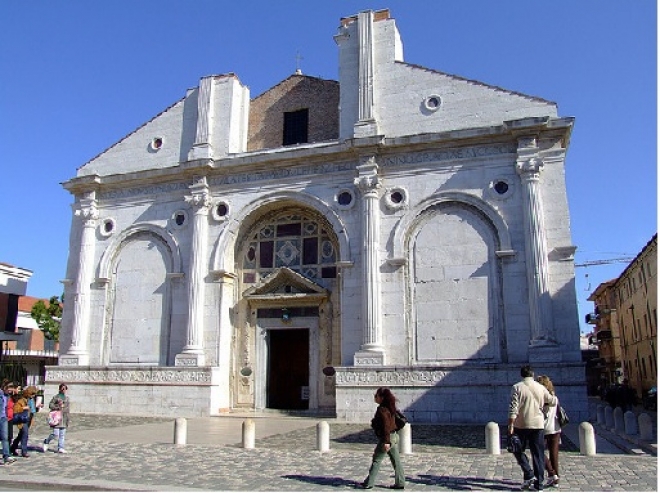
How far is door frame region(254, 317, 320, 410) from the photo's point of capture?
19391 mm

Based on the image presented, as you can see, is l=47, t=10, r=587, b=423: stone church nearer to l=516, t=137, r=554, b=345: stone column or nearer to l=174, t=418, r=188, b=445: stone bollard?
l=516, t=137, r=554, b=345: stone column

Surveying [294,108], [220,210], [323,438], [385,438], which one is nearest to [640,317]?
[294,108]

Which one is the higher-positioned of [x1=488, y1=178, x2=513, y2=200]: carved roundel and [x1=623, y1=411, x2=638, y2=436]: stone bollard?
[x1=488, y1=178, x2=513, y2=200]: carved roundel

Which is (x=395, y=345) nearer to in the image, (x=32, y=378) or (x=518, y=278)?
(x=518, y=278)

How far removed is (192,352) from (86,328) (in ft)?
15.7

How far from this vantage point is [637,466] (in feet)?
30.4

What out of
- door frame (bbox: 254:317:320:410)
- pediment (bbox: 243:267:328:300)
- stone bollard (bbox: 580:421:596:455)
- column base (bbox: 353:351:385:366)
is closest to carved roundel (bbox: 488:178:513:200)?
column base (bbox: 353:351:385:366)

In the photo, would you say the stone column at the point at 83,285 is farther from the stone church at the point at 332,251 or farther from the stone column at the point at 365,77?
the stone column at the point at 365,77

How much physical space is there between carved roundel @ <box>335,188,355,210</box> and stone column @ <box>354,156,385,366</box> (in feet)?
1.87

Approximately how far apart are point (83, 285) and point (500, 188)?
1494 centimetres

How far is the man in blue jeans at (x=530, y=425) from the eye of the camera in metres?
7.69

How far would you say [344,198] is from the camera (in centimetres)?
1934

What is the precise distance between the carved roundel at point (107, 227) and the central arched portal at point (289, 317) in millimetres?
5094

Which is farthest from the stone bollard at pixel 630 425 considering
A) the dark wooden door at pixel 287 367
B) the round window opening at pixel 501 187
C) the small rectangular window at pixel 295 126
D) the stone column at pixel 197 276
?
the small rectangular window at pixel 295 126
